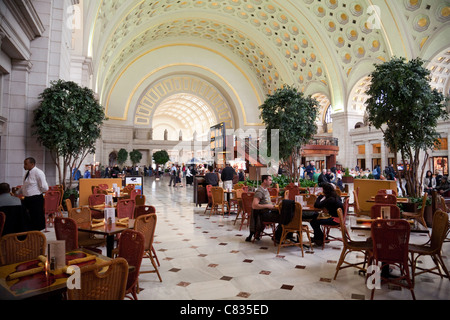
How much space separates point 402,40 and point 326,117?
1214 cm

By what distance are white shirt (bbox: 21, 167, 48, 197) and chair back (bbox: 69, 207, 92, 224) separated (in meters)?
1.62

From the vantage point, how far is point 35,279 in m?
Result: 1.94

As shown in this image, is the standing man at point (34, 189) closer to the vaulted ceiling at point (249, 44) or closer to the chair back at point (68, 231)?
the chair back at point (68, 231)

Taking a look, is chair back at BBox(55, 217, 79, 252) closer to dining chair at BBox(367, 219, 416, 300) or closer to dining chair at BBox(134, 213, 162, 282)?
dining chair at BBox(134, 213, 162, 282)

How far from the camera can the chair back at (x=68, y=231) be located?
3.09 m

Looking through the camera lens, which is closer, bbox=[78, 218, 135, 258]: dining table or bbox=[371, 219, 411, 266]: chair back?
bbox=[371, 219, 411, 266]: chair back

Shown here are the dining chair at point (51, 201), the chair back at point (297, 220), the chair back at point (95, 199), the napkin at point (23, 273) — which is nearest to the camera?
the napkin at point (23, 273)

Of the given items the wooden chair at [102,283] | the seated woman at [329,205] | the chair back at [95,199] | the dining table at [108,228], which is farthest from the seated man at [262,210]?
the wooden chair at [102,283]

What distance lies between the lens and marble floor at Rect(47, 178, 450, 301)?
310 cm

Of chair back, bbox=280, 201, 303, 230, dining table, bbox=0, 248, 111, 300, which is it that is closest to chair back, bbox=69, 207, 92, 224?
dining table, bbox=0, 248, 111, 300

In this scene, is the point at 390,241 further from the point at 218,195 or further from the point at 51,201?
the point at 51,201

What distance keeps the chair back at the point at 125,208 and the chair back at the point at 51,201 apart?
2.52 meters
